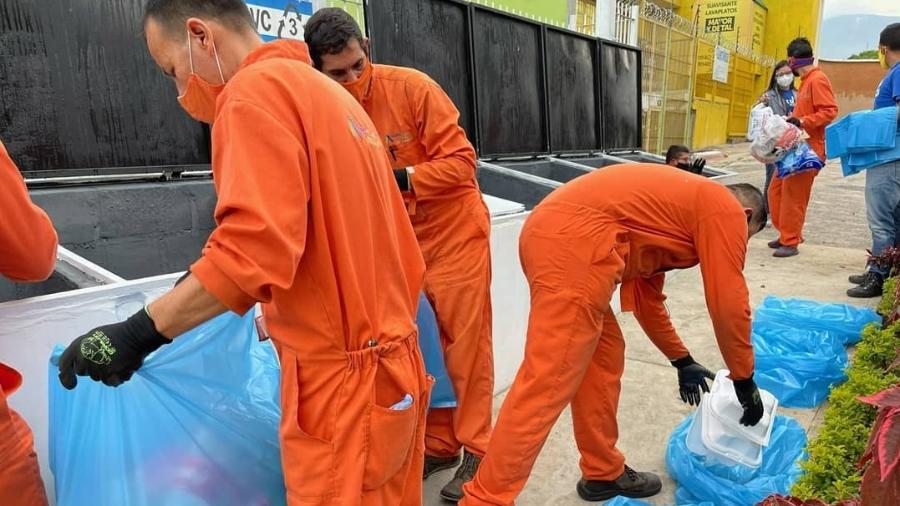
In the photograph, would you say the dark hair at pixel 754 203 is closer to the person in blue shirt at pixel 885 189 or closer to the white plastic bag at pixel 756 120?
the person in blue shirt at pixel 885 189

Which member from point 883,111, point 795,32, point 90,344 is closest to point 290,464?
point 90,344

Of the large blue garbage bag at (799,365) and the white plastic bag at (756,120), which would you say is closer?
the large blue garbage bag at (799,365)

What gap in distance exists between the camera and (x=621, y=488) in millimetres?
2453

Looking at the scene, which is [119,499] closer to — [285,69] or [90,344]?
[90,344]

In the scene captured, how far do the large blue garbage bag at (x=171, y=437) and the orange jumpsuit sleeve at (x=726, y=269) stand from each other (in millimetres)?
1399

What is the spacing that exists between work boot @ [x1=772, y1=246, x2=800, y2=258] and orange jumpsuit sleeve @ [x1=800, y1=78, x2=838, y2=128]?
1178mm

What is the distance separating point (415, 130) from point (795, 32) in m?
23.3

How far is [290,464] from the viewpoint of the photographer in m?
1.21

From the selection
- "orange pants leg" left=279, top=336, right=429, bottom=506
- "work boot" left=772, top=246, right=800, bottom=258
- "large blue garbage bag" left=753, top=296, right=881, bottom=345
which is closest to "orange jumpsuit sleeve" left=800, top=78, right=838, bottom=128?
"work boot" left=772, top=246, right=800, bottom=258

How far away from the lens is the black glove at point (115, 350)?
1073mm

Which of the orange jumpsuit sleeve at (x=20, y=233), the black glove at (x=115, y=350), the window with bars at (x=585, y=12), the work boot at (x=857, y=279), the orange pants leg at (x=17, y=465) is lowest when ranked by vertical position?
the work boot at (x=857, y=279)

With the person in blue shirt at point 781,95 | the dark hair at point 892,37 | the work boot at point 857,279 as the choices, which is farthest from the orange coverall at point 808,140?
the dark hair at point 892,37

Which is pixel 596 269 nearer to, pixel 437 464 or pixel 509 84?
pixel 437 464

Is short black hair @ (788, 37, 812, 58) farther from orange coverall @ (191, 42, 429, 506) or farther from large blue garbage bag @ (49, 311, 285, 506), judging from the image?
large blue garbage bag @ (49, 311, 285, 506)
